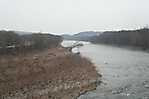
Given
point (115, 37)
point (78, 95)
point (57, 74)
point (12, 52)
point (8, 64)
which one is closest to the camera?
point (78, 95)

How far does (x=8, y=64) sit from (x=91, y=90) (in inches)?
501

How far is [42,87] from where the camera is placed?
67.4ft

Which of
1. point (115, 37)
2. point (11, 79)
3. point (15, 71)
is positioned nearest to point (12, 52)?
point (15, 71)

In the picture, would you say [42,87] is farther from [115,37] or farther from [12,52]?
[115,37]

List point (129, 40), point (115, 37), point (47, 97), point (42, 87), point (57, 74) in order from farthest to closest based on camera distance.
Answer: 1. point (115, 37)
2. point (129, 40)
3. point (57, 74)
4. point (42, 87)
5. point (47, 97)

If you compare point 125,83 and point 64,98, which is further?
point 125,83

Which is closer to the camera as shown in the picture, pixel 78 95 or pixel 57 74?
pixel 78 95

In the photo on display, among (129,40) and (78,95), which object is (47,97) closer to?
(78,95)

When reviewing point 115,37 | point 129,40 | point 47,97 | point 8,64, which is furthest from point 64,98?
point 115,37

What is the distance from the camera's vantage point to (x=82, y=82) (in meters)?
23.5

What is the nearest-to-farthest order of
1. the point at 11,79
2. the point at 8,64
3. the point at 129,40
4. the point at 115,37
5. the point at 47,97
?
the point at 47,97 < the point at 11,79 < the point at 8,64 < the point at 129,40 < the point at 115,37

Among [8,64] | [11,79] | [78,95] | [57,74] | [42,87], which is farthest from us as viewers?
[8,64]

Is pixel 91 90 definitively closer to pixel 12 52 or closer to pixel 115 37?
pixel 12 52

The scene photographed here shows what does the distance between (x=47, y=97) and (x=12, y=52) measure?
24.7 meters
